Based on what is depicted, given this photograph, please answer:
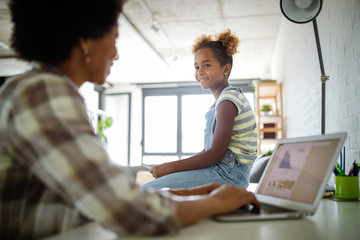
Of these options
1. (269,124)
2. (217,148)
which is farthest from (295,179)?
(269,124)

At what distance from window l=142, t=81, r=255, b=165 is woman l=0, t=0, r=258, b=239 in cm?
798

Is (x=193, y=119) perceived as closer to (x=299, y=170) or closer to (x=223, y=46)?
(x=223, y=46)

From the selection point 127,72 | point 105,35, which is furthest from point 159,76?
point 105,35

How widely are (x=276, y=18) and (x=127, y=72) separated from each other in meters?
4.02

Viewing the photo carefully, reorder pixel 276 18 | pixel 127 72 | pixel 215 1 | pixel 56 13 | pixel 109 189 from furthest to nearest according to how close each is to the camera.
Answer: pixel 127 72
pixel 276 18
pixel 215 1
pixel 56 13
pixel 109 189

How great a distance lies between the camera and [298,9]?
1.57 m

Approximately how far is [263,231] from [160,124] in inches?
325

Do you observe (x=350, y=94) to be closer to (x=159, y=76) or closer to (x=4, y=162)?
(x=4, y=162)

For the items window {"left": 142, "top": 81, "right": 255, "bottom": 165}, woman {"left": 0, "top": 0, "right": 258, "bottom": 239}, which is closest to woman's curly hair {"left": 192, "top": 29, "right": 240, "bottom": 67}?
woman {"left": 0, "top": 0, "right": 258, "bottom": 239}

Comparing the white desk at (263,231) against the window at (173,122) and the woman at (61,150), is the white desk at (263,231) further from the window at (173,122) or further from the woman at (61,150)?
the window at (173,122)

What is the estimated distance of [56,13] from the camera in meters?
0.64

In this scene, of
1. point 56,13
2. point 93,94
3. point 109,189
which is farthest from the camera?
point 93,94

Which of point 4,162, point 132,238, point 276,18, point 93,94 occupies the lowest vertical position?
point 132,238

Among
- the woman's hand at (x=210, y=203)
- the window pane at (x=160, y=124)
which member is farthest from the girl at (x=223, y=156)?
the window pane at (x=160, y=124)
